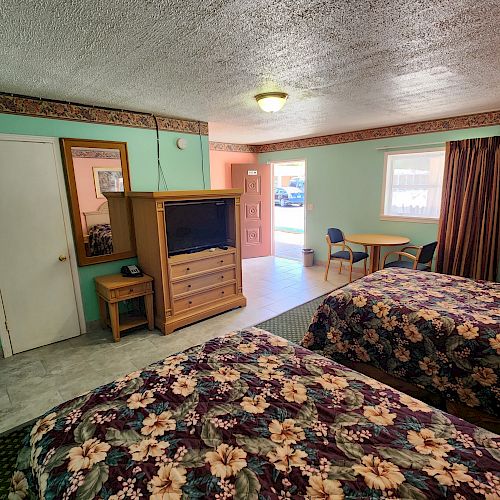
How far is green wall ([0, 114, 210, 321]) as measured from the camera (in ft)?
9.51

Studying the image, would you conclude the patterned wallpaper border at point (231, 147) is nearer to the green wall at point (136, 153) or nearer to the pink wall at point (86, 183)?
the green wall at point (136, 153)

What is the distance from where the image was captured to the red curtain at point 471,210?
390cm

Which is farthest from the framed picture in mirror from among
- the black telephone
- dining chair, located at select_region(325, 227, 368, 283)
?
dining chair, located at select_region(325, 227, 368, 283)

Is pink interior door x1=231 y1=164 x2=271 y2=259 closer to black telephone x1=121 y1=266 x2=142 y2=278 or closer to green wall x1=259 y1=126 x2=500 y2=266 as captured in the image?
green wall x1=259 y1=126 x2=500 y2=266

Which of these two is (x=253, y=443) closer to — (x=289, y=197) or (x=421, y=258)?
(x=421, y=258)

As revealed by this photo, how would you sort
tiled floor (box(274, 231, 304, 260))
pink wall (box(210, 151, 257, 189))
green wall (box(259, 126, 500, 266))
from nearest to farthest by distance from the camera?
green wall (box(259, 126, 500, 266)) < pink wall (box(210, 151, 257, 189)) < tiled floor (box(274, 231, 304, 260))

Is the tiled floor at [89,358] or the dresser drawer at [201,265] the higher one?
the dresser drawer at [201,265]

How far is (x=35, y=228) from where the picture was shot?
2.98 meters

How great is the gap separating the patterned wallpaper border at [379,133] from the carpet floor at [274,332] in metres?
2.79

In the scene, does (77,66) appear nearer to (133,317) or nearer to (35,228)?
(35,228)

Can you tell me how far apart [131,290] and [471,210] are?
436 centimetres

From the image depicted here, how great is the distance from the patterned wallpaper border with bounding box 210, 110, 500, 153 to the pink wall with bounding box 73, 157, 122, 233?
10.1 feet

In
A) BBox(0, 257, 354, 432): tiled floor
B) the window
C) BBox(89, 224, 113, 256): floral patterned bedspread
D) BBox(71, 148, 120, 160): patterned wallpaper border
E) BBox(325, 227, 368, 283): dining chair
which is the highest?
BBox(71, 148, 120, 160): patterned wallpaper border

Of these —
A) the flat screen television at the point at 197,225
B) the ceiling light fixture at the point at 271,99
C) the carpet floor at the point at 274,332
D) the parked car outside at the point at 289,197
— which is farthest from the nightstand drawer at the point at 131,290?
the parked car outside at the point at 289,197
